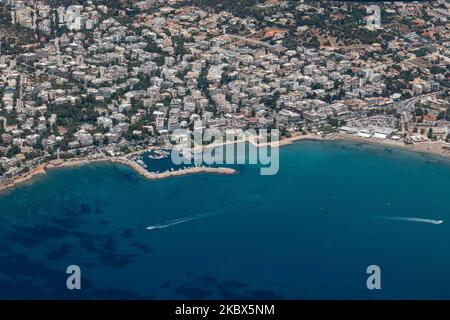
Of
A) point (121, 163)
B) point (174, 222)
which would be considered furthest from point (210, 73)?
point (174, 222)

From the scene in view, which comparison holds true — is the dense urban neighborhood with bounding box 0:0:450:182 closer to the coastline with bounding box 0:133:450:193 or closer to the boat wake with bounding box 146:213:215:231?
the coastline with bounding box 0:133:450:193

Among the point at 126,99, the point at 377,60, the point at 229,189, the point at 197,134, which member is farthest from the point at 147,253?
the point at 377,60

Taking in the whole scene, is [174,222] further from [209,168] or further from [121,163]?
[121,163]

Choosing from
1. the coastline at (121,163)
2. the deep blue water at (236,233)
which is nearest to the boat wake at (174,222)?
the deep blue water at (236,233)

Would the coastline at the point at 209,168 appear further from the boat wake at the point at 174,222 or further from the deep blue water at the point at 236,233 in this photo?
the boat wake at the point at 174,222

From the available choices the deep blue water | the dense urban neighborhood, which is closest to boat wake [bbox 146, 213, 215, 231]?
the deep blue water

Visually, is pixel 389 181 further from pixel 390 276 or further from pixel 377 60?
pixel 377 60

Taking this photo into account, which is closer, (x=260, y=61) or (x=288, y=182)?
(x=288, y=182)
